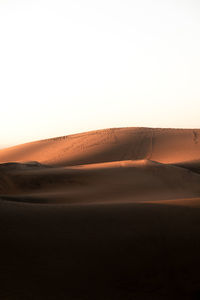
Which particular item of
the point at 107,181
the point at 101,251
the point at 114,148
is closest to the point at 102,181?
the point at 107,181

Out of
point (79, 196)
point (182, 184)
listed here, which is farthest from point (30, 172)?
point (182, 184)

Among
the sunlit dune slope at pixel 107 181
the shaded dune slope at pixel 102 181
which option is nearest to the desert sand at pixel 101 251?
the shaded dune slope at pixel 102 181

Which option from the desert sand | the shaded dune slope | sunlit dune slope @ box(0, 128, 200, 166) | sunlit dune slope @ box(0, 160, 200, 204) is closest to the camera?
the desert sand

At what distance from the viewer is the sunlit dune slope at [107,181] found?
474 inches

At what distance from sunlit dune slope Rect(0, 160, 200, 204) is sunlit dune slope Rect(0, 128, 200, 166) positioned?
13586 millimetres

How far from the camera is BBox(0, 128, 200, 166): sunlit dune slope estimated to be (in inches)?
1276

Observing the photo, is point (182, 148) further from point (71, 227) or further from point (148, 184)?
point (71, 227)

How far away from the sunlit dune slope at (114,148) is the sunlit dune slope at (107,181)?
1359cm

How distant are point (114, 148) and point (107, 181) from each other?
75.6ft

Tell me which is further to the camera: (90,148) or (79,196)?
(90,148)

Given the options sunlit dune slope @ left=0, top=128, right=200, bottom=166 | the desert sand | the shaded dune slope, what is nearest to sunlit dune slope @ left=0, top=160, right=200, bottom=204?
the shaded dune slope

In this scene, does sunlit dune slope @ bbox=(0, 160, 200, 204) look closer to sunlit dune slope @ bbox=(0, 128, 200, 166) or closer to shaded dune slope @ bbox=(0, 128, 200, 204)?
shaded dune slope @ bbox=(0, 128, 200, 204)

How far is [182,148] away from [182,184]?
68.9 ft

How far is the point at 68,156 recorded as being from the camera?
35.0 metres
